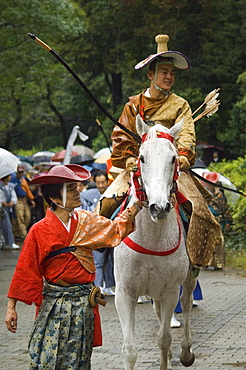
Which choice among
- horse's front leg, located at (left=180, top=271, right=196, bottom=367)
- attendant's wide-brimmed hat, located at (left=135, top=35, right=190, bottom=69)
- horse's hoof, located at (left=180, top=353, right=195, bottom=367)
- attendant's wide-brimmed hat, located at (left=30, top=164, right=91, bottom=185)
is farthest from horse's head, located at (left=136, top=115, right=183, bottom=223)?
horse's hoof, located at (left=180, top=353, right=195, bottom=367)

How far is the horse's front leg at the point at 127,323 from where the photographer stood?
5.75 meters

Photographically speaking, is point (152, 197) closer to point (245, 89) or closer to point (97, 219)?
point (97, 219)

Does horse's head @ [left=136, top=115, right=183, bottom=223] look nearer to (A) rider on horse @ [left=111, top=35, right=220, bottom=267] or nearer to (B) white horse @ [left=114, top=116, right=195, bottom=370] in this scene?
(B) white horse @ [left=114, top=116, right=195, bottom=370]

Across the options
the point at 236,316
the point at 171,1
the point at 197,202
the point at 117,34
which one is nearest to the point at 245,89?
the point at 171,1

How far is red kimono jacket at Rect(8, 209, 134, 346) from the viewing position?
4848mm

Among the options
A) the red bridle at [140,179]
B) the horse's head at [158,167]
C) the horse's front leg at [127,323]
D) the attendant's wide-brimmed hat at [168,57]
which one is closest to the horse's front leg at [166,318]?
the horse's front leg at [127,323]

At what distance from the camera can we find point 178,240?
6.21m

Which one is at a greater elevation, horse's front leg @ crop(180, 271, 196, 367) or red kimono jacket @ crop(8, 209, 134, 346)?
red kimono jacket @ crop(8, 209, 134, 346)

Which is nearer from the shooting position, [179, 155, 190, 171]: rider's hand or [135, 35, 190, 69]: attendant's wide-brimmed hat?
[179, 155, 190, 171]: rider's hand

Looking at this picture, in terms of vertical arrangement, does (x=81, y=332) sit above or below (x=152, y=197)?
below

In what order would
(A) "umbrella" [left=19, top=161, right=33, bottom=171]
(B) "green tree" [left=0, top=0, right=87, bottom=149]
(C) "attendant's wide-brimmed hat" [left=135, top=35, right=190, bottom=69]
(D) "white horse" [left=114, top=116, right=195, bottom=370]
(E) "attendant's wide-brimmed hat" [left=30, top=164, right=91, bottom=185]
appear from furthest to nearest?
(A) "umbrella" [left=19, top=161, right=33, bottom=171], (B) "green tree" [left=0, top=0, right=87, bottom=149], (C) "attendant's wide-brimmed hat" [left=135, top=35, right=190, bottom=69], (D) "white horse" [left=114, top=116, right=195, bottom=370], (E) "attendant's wide-brimmed hat" [left=30, top=164, right=91, bottom=185]

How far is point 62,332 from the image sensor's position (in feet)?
15.8

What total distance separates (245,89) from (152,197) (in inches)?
781

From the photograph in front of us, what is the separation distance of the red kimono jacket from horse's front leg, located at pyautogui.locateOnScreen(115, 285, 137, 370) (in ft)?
2.57
